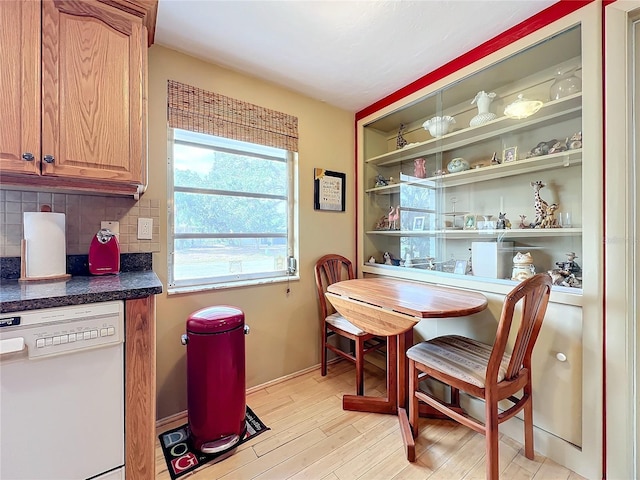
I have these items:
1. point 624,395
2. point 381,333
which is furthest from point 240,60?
point 624,395

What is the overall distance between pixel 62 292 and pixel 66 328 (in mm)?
151

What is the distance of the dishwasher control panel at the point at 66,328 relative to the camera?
2.85 ft

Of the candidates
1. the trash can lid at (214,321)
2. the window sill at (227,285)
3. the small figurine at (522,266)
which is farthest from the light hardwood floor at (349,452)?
the small figurine at (522,266)

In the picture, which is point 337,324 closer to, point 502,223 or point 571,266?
point 502,223

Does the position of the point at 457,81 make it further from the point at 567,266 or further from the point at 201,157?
the point at 201,157

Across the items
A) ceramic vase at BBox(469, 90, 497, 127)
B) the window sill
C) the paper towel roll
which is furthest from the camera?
ceramic vase at BBox(469, 90, 497, 127)

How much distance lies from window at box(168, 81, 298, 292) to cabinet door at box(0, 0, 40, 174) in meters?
0.68

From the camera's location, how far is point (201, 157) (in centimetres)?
199

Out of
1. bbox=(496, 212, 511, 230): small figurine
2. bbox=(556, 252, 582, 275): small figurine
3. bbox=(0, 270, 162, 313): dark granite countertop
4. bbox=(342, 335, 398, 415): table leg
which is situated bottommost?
bbox=(342, 335, 398, 415): table leg

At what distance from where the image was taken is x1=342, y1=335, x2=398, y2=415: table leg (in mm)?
1793

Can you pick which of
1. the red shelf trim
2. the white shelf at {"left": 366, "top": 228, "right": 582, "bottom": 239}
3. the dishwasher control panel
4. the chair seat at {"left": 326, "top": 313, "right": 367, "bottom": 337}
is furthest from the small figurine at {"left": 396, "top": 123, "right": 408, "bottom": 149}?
the dishwasher control panel

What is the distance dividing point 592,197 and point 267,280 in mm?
A: 2048

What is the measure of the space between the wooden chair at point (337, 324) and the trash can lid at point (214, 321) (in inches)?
34.1

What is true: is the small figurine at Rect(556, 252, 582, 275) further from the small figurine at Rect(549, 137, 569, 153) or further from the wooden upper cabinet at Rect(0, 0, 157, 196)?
the wooden upper cabinet at Rect(0, 0, 157, 196)
